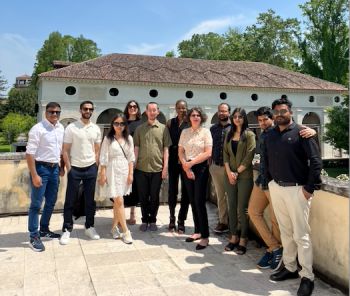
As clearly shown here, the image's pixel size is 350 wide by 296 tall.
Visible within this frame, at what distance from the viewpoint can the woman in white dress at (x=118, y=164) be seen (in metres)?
4.84

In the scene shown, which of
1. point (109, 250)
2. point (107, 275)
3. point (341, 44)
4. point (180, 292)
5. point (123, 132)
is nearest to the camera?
point (180, 292)

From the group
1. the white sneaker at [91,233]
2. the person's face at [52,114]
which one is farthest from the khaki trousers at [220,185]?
the person's face at [52,114]

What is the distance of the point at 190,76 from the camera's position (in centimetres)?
2669

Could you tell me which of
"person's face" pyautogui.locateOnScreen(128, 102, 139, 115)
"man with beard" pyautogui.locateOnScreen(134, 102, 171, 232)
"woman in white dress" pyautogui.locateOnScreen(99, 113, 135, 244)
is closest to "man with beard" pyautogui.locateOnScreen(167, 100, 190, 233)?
"man with beard" pyautogui.locateOnScreen(134, 102, 171, 232)

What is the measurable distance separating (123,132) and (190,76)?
73.9 feet

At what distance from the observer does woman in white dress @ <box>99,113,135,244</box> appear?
484 centimetres

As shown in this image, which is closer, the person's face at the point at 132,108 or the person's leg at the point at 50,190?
the person's leg at the point at 50,190

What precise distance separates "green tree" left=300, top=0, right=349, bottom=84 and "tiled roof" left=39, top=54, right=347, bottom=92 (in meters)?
3.90

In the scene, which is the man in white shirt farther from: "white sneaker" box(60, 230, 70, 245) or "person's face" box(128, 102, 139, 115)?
"person's face" box(128, 102, 139, 115)

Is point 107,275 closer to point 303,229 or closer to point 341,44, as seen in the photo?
point 303,229

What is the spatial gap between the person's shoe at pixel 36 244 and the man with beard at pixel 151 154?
156cm

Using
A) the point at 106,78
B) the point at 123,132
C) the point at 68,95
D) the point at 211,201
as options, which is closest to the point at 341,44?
the point at 106,78

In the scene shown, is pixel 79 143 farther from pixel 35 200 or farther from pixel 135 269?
pixel 135 269

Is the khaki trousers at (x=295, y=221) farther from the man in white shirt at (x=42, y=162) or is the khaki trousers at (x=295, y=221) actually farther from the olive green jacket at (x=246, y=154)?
the man in white shirt at (x=42, y=162)
